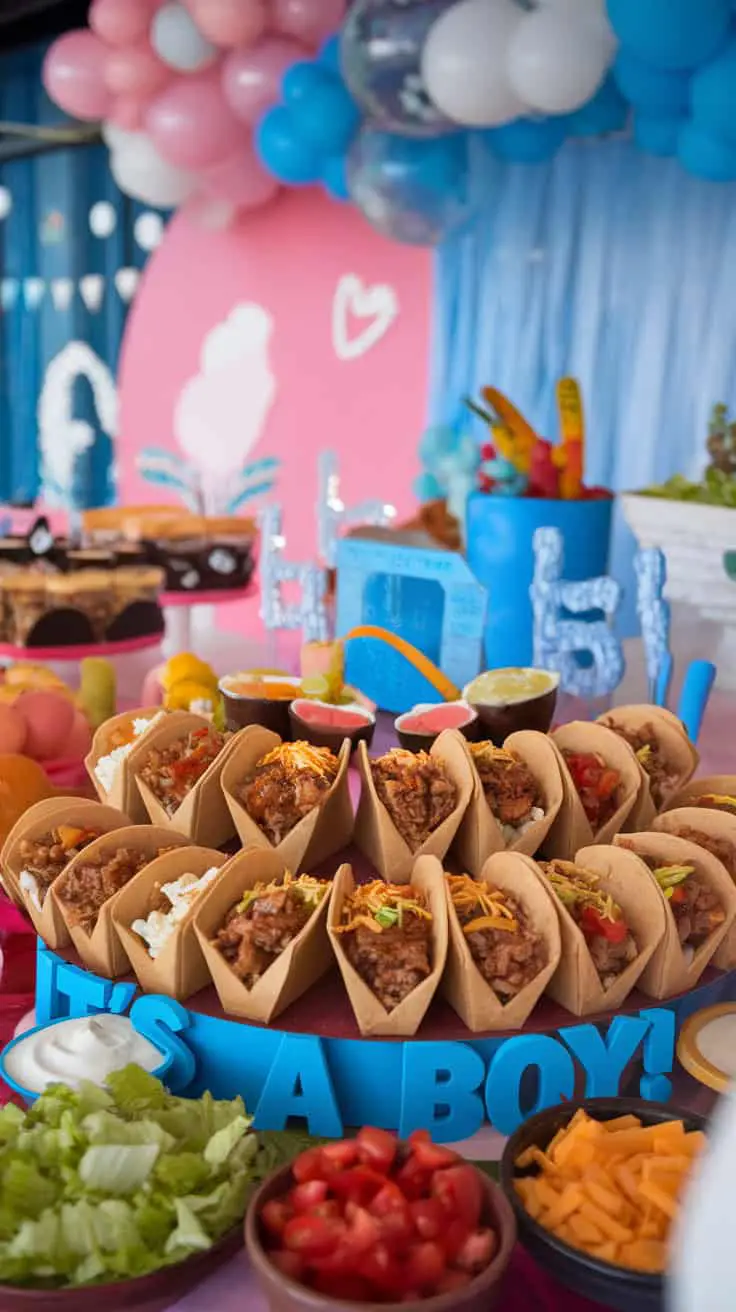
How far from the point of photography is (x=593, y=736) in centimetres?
194

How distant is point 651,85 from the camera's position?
3.29 m

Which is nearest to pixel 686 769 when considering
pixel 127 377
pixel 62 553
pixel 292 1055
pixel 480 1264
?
pixel 292 1055

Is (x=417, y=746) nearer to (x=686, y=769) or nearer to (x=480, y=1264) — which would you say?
(x=686, y=769)

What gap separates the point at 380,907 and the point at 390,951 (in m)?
0.05

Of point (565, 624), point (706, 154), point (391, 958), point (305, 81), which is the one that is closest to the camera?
point (391, 958)

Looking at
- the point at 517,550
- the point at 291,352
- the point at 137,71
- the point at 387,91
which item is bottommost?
the point at 517,550

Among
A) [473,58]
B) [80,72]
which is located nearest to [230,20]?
[80,72]

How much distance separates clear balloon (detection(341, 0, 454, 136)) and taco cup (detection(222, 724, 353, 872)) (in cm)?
241

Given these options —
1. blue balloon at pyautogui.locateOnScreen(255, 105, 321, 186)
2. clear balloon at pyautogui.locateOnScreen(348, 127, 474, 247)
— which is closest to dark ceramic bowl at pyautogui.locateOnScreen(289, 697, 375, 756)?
clear balloon at pyautogui.locateOnScreen(348, 127, 474, 247)

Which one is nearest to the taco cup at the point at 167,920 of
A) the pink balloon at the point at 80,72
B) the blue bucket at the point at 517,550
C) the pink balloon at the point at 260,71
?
the blue bucket at the point at 517,550

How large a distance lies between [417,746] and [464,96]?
85.5 inches

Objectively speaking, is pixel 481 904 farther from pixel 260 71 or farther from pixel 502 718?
pixel 260 71

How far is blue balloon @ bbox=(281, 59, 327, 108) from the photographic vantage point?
4.08m

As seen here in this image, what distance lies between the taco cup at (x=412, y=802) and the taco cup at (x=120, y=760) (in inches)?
13.8
